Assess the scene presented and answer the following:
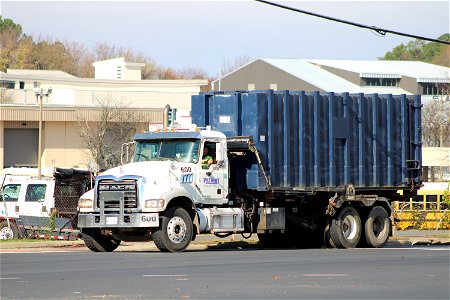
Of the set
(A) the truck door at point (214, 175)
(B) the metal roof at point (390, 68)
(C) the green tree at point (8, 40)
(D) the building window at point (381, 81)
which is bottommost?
(A) the truck door at point (214, 175)

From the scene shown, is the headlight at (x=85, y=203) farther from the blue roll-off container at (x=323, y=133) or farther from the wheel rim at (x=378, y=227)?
the wheel rim at (x=378, y=227)

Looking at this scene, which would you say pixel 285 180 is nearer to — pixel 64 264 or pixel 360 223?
pixel 360 223

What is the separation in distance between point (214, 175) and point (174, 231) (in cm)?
213

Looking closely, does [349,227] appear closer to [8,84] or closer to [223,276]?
[223,276]

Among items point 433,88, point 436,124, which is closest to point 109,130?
point 436,124

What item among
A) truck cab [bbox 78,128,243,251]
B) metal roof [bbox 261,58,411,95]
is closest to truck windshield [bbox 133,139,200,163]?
truck cab [bbox 78,128,243,251]

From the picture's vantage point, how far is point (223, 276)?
54.4 ft

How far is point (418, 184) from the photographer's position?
28.6 m

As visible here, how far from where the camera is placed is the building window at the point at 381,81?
331ft

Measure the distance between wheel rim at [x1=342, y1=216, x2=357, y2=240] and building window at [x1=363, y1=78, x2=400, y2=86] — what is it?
75.0 m

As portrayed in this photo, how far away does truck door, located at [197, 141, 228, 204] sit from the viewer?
79.8 feet

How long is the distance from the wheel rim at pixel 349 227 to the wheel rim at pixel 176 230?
210 inches

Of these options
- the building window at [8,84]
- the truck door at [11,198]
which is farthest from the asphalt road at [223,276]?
the building window at [8,84]

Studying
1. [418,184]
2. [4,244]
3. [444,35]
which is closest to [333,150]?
[418,184]
